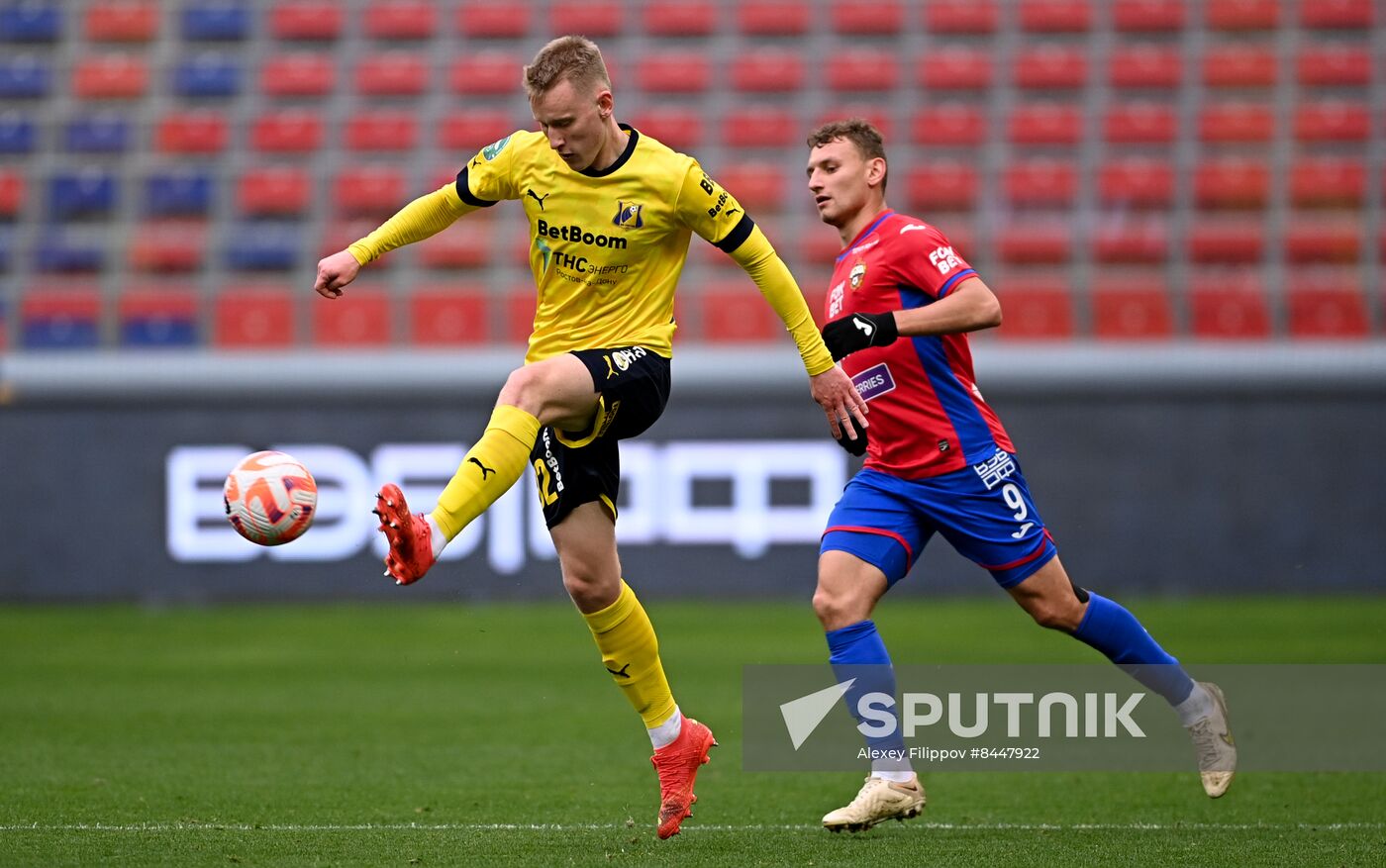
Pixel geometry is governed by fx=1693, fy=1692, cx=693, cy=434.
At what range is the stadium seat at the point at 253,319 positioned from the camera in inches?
624

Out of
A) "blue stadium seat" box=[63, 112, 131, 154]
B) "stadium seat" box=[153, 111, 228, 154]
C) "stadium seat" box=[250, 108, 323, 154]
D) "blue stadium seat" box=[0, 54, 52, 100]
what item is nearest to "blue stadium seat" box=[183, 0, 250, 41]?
"stadium seat" box=[153, 111, 228, 154]

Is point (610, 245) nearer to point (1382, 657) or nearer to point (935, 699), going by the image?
point (935, 699)

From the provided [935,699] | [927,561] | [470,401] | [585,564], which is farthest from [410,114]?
[585,564]

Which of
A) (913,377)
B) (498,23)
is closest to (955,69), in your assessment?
(498,23)

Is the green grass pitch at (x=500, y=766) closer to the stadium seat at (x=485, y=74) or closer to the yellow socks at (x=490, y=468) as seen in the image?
the yellow socks at (x=490, y=468)

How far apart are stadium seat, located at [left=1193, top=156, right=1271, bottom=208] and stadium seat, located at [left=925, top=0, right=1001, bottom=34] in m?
2.67

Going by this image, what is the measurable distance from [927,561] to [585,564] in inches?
334

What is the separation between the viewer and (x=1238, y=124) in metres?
16.8

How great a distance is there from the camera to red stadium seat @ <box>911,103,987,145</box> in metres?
16.9

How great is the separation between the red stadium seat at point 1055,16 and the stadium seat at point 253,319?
791 cm

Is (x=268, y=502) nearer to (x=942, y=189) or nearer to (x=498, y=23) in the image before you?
(x=942, y=189)

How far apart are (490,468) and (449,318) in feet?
36.7

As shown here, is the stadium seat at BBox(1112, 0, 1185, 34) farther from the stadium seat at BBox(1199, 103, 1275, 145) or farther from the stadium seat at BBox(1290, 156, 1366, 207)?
the stadium seat at BBox(1290, 156, 1366, 207)

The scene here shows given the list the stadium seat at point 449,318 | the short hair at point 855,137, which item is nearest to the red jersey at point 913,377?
the short hair at point 855,137
